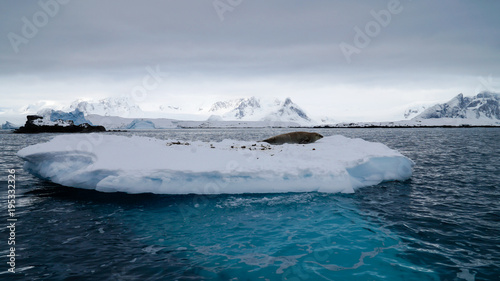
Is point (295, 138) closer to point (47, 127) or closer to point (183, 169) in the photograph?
point (183, 169)

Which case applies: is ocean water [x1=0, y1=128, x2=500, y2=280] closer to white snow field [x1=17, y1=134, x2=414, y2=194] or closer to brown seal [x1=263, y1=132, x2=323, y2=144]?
white snow field [x1=17, y1=134, x2=414, y2=194]

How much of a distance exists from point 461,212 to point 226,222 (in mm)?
7959

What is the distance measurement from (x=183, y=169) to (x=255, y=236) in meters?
4.75

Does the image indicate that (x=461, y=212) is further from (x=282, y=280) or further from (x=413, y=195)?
(x=282, y=280)

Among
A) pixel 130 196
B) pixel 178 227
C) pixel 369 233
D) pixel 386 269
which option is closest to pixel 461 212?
pixel 369 233

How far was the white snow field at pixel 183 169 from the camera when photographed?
36.3ft

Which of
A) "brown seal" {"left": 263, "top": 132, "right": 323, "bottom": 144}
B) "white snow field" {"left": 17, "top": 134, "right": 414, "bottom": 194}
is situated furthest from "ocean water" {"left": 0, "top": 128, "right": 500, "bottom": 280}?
"brown seal" {"left": 263, "top": 132, "right": 323, "bottom": 144}

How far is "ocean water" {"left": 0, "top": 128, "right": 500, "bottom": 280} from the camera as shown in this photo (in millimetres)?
5836

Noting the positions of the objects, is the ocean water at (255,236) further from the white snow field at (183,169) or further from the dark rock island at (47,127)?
the dark rock island at (47,127)

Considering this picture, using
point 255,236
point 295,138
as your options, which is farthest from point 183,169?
point 295,138

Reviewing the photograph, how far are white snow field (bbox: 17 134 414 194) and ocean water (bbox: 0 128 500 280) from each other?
536 millimetres

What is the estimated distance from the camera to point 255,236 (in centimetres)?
765

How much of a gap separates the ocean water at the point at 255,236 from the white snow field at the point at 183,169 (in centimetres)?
54

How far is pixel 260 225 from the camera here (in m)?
8.43
